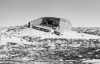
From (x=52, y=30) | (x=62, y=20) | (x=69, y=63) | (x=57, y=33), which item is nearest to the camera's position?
(x=69, y=63)

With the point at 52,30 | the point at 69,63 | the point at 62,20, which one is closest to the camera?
the point at 69,63

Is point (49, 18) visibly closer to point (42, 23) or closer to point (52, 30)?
point (42, 23)

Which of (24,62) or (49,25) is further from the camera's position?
(49,25)

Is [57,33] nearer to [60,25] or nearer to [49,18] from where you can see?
[60,25]

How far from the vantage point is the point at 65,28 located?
18.3m

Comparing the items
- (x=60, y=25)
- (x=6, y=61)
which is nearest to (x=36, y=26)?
(x=60, y=25)

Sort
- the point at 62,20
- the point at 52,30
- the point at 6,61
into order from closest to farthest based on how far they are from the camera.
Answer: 1. the point at 6,61
2. the point at 52,30
3. the point at 62,20

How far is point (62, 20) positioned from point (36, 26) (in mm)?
3446

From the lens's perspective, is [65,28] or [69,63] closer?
[69,63]

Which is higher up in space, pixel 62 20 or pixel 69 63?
pixel 62 20

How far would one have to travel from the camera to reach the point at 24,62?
5.23 m

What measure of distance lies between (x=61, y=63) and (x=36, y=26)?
486 inches

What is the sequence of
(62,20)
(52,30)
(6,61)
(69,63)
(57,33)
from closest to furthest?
(69,63) → (6,61) → (57,33) → (52,30) → (62,20)

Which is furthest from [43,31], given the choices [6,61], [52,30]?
[6,61]
